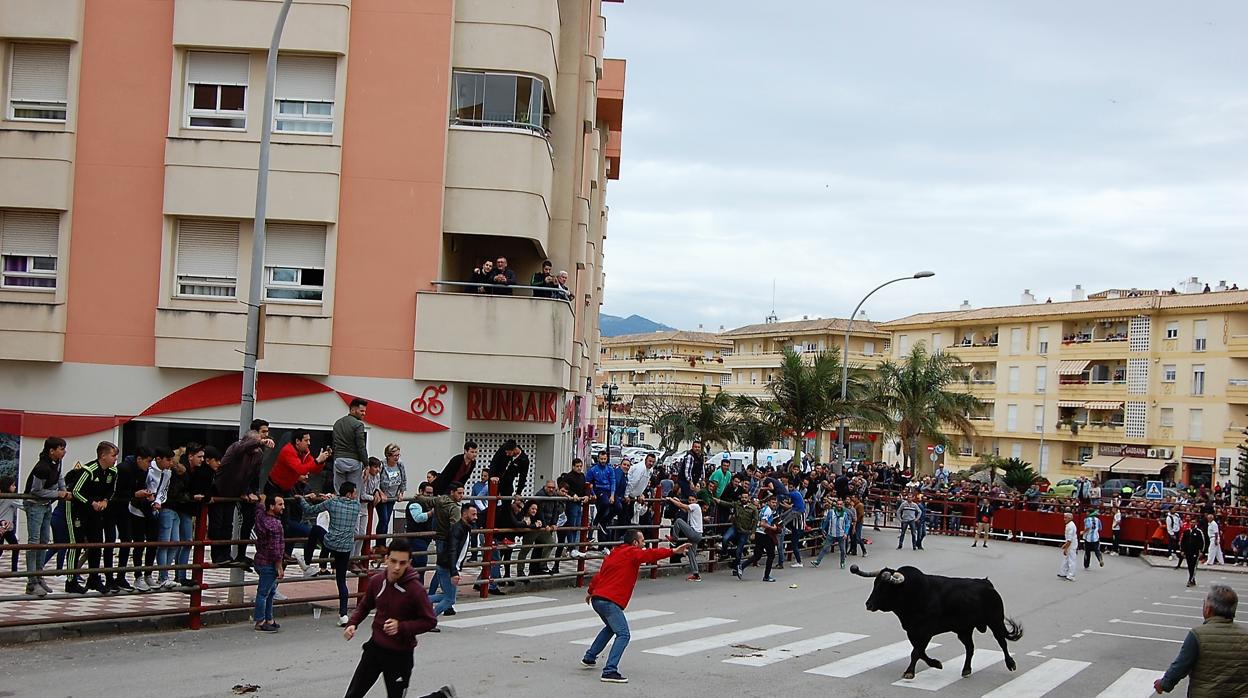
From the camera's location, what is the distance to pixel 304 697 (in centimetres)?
1036

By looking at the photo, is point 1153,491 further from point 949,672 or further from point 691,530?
point 949,672

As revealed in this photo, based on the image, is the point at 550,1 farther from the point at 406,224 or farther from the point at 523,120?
the point at 406,224

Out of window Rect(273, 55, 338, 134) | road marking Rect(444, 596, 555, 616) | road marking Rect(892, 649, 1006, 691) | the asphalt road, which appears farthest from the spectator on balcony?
road marking Rect(892, 649, 1006, 691)

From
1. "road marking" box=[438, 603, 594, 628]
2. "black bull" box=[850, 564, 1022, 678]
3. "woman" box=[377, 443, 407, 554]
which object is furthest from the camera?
"woman" box=[377, 443, 407, 554]

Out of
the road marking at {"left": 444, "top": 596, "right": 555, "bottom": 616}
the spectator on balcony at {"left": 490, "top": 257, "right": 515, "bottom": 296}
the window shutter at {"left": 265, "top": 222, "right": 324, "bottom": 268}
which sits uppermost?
the window shutter at {"left": 265, "top": 222, "right": 324, "bottom": 268}

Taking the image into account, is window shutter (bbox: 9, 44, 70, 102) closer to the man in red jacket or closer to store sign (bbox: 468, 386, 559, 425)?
store sign (bbox: 468, 386, 559, 425)

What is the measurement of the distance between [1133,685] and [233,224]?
60.1 ft

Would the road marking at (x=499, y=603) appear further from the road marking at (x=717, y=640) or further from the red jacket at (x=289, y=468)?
the road marking at (x=717, y=640)

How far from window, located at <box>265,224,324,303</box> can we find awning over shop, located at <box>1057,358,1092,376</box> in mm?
58024

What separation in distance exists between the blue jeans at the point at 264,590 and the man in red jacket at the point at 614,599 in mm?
3729

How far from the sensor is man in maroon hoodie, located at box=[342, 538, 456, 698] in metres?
8.51

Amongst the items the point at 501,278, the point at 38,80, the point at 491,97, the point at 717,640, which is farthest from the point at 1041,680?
the point at 38,80

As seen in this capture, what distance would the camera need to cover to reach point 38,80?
24.3 metres

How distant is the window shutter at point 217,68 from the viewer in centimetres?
2434
